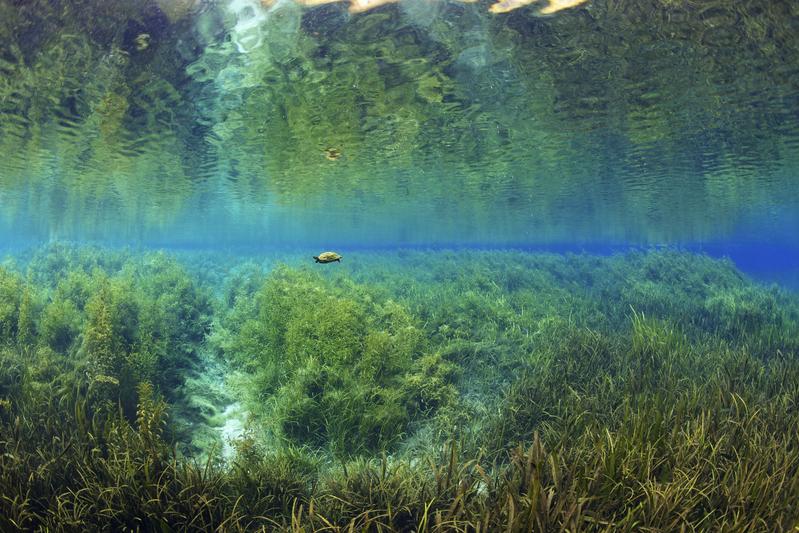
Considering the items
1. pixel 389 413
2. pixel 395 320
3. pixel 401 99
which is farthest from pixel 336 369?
pixel 401 99

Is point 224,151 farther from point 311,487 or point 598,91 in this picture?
point 311,487

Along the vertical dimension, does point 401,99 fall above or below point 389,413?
above

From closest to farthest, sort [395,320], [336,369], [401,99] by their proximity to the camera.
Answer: [336,369], [395,320], [401,99]

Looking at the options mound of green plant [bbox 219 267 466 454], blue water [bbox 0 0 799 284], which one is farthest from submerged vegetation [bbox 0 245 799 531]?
blue water [bbox 0 0 799 284]

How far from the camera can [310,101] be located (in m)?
14.0

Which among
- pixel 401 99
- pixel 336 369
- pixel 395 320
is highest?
pixel 401 99

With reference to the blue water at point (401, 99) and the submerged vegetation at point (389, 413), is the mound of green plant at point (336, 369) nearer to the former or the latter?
the submerged vegetation at point (389, 413)

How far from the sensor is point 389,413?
6.84m

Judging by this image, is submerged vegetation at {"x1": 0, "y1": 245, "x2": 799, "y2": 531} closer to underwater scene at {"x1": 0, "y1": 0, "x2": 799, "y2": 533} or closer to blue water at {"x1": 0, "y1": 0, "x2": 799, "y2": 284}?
underwater scene at {"x1": 0, "y1": 0, "x2": 799, "y2": 533}

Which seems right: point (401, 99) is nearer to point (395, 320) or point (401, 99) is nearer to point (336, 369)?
point (395, 320)

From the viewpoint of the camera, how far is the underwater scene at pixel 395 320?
4059 millimetres

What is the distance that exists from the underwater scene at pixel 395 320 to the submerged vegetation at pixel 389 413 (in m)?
0.06

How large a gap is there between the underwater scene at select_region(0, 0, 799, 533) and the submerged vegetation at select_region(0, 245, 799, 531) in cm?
6

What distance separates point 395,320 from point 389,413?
331 centimetres
